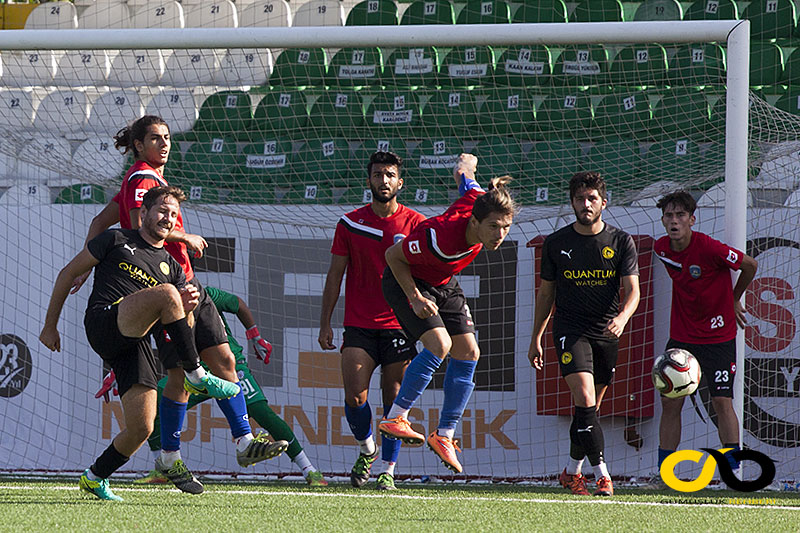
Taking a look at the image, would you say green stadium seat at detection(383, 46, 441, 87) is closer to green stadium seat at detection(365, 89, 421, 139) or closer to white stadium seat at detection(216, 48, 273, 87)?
green stadium seat at detection(365, 89, 421, 139)

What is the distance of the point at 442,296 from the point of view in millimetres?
4676

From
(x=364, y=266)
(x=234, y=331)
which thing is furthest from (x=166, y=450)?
(x=234, y=331)

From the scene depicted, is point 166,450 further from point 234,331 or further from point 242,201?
point 242,201

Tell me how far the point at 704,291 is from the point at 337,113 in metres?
3.49

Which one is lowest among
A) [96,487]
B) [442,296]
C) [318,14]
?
[96,487]

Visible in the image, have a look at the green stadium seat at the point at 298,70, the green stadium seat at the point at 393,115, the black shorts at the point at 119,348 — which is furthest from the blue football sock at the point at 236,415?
the green stadium seat at the point at 393,115

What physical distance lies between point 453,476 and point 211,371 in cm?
206

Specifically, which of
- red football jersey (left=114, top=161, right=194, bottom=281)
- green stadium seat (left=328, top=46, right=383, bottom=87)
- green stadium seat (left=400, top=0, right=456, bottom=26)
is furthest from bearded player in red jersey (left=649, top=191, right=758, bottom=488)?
green stadium seat (left=400, top=0, right=456, bottom=26)

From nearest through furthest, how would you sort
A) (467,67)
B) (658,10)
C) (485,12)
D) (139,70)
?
1. (139,70)
2. (467,67)
3. (658,10)
4. (485,12)

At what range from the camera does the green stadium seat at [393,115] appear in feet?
24.7

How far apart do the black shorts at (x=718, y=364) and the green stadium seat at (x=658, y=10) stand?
512cm

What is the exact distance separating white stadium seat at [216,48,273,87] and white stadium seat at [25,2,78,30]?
13.4 ft

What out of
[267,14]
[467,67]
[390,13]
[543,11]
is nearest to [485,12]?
[543,11]

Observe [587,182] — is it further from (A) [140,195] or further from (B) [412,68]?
(B) [412,68]
